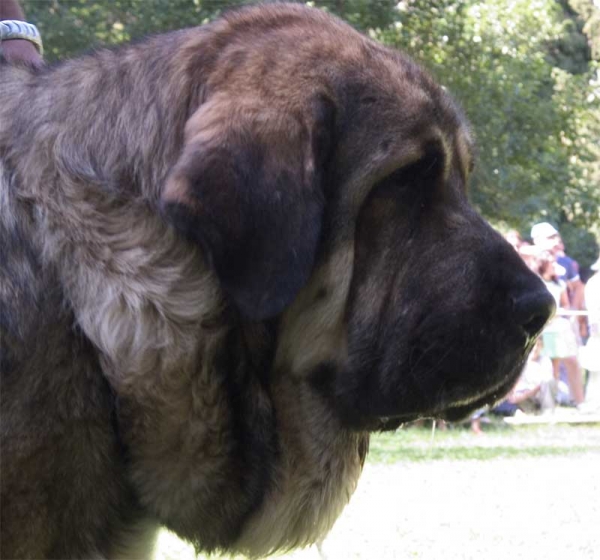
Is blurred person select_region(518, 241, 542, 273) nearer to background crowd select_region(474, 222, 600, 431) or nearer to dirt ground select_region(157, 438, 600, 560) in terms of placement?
background crowd select_region(474, 222, 600, 431)

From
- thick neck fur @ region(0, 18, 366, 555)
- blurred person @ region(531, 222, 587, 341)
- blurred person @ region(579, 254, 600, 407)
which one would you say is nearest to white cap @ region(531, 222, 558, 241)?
blurred person @ region(531, 222, 587, 341)

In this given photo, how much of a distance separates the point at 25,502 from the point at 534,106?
18901 mm

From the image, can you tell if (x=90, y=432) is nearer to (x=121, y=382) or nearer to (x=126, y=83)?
(x=121, y=382)

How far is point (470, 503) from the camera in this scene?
26.4 feet

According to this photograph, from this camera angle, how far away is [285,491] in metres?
2.94

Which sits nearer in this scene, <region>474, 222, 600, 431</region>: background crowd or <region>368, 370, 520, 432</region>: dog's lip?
<region>368, 370, 520, 432</region>: dog's lip

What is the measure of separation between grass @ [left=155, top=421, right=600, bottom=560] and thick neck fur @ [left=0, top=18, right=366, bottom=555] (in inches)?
45.1

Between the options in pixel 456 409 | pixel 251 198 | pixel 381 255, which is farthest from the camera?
pixel 456 409

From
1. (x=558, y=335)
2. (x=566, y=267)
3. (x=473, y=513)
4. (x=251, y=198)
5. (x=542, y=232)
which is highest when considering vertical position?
(x=251, y=198)

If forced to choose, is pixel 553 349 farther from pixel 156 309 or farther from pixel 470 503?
pixel 156 309

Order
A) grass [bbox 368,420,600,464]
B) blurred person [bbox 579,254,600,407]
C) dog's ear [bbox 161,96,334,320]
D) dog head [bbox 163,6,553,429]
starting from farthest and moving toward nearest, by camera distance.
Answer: blurred person [bbox 579,254,600,407]
grass [bbox 368,420,600,464]
dog head [bbox 163,6,553,429]
dog's ear [bbox 161,96,334,320]

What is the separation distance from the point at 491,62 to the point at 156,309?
1825 centimetres

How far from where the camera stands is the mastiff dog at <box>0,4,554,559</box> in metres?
2.59

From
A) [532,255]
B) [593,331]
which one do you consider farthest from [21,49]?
[593,331]
